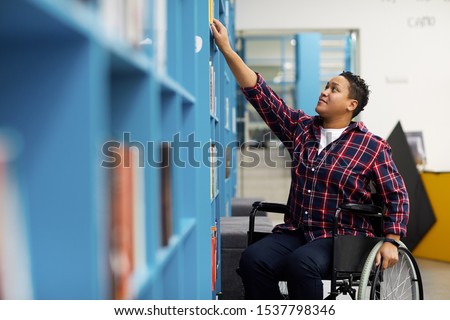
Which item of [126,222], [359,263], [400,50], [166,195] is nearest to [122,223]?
[126,222]

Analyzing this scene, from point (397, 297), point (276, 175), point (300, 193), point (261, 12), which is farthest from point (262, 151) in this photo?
point (300, 193)

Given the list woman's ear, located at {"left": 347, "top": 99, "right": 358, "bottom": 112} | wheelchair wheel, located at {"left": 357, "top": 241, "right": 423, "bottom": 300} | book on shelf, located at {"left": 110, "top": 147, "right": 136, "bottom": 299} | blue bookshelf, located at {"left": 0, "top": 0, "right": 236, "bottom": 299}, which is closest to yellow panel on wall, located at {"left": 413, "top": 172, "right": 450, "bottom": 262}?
wheelchair wheel, located at {"left": 357, "top": 241, "right": 423, "bottom": 300}

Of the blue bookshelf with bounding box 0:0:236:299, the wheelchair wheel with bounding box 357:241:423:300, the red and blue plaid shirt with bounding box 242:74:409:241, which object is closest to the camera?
the blue bookshelf with bounding box 0:0:236:299

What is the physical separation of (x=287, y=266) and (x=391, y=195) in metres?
0.52

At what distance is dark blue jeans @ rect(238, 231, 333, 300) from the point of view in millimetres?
2143

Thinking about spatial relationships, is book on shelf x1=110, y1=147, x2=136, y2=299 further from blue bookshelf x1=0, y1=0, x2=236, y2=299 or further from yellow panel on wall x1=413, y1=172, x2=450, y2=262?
yellow panel on wall x1=413, y1=172, x2=450, y2=262

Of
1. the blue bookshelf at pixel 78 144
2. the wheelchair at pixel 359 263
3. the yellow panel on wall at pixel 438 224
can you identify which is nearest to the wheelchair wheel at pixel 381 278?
the wheelchair at pixel 359 263

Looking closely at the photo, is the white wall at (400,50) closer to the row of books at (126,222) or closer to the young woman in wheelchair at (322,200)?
the young woman in wheelchair at (322,200)

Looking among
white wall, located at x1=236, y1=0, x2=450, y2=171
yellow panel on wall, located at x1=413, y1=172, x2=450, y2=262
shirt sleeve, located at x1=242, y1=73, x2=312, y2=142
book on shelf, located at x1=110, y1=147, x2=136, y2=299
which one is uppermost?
white wall, located at x1=236, y1=0, x2=450, y2=171

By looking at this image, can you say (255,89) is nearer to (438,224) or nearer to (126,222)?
(126,222)

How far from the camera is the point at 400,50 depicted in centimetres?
571

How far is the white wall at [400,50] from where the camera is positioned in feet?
18.7

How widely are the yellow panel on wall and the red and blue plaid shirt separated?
2.53 m

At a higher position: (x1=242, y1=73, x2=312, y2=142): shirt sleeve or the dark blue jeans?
(x1=242, y1=73, x2=312, y2=142): shirt sleeve
